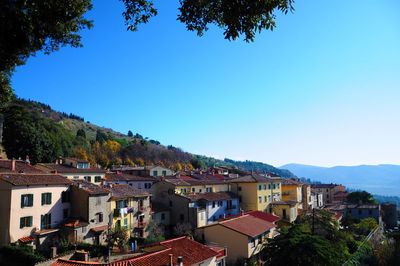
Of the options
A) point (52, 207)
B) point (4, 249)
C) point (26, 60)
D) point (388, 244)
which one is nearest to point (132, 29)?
point (26, 60)

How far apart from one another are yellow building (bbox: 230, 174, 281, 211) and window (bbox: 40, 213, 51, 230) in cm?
3375

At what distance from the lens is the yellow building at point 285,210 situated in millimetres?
51531

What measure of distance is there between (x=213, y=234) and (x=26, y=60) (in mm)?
26245

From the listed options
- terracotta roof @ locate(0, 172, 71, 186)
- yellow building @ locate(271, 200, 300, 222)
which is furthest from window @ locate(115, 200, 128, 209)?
yellow building @ locate(271, 200, 300, 222)

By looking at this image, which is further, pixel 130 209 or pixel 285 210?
pixel 285 210

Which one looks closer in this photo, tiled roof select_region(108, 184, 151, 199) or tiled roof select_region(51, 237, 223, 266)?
tiled roof select_region(51, 237, 223, 266)

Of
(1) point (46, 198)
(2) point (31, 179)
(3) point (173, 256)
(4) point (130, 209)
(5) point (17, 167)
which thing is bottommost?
(3) point (173, 256)

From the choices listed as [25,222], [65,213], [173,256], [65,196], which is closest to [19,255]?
[25,222]

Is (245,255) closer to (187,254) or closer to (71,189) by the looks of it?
(187,254)

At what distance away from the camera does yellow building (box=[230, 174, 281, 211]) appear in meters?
51.5

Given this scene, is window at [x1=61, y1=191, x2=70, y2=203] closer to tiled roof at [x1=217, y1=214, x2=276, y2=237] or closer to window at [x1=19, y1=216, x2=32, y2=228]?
window at [x1=19, y1=216, x2=32, y2=228]

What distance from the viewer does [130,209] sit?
3609 cm

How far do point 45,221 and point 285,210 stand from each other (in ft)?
131

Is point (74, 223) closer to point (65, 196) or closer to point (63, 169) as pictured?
point (65, 196)
